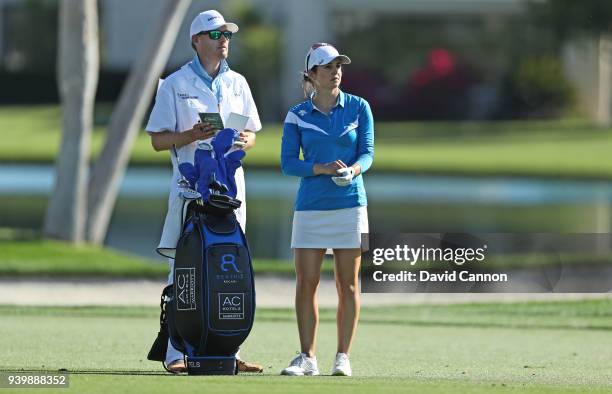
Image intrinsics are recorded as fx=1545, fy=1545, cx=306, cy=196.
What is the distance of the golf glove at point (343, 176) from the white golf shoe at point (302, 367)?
0.87 metres

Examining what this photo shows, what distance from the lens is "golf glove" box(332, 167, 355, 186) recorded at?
723cm

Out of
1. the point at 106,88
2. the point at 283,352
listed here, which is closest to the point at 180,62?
the point at 106,88

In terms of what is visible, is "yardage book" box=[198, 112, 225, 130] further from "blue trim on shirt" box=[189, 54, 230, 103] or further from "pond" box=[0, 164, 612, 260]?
"pond" box=[0, 164, 612, 260]

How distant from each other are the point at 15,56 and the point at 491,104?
705 inches

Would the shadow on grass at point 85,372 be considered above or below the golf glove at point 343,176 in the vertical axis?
below

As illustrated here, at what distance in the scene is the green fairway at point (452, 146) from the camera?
31219mm

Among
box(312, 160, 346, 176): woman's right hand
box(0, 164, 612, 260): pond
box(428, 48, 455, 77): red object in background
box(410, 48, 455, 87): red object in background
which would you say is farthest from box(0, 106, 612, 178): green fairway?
box(312, 160, 346, 176): woman's right hand

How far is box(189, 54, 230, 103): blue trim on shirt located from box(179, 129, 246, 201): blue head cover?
11.8 inches

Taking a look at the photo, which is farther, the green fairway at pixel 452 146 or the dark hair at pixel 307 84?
the green fairway at pixel 452 146

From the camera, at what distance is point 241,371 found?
756 centimetres

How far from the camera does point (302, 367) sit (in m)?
7.42

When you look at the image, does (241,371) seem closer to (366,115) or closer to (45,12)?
(366,115)

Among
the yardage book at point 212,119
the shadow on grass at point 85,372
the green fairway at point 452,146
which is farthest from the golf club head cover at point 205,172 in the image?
the green fairway at point 452,146

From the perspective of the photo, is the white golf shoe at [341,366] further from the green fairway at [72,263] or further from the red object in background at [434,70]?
the red object in background at [434,70]
